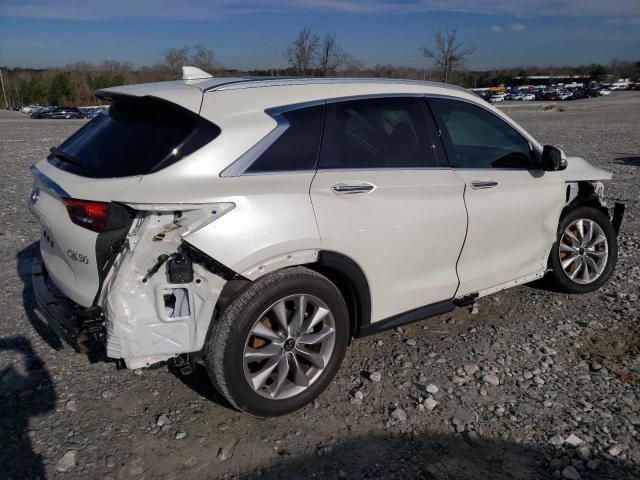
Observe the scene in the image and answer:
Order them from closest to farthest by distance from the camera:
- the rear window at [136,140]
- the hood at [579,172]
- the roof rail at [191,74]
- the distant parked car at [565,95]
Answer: the rear window at [136,140] < the roof rail at [191,74] < the hood at [579,172] < the distant parked car at [565,95]

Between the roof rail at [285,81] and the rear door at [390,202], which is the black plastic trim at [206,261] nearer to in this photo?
the rear door at [390,202]

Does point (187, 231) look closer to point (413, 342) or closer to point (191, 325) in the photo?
point (191, 325)

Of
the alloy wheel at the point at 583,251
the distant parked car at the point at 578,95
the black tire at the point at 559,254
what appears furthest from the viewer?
the distant parked car at the point at 578,95

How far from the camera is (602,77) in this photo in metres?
116

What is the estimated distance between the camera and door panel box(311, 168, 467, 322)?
3.03 meters

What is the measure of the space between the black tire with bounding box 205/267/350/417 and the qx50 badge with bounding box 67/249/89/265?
757 millimetres

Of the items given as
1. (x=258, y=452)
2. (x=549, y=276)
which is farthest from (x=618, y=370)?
(x=258, y=452)

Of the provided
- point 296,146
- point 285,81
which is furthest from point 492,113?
point 296,146

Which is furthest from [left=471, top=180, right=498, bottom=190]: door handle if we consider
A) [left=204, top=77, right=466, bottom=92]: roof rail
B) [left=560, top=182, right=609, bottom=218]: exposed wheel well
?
[left=560, top=182, right=609, bottom=218]: exposed wheel well

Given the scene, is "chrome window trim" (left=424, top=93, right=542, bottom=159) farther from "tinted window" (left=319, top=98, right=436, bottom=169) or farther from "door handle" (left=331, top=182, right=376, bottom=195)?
"door handle" (left=331, top=182, right=376, bottom=195)

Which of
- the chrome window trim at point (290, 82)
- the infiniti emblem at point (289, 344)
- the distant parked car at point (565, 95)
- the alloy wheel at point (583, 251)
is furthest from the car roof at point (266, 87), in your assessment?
the distant parked car at point (565, 95)

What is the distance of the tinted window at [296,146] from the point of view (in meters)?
2.91

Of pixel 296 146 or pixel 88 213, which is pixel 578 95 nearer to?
pixel 296 146

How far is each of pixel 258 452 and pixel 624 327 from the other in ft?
10.3
